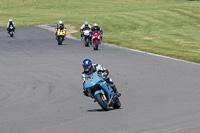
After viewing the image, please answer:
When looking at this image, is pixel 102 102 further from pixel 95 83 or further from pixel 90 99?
pixel 90 99

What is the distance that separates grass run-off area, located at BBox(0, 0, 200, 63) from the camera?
31641 millimetres

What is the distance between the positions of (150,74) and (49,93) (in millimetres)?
4991

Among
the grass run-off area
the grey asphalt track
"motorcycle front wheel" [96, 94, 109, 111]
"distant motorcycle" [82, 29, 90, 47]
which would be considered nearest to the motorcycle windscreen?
"motorcycle front wheel" [96, 94, 109, 111]

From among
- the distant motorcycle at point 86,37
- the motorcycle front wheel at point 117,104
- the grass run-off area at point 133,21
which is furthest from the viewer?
the grass run-off area at point 133,21

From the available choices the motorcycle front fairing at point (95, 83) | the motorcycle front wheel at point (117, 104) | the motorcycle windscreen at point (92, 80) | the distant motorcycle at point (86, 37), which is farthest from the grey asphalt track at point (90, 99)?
the distant motorcycle at point (86, 37)

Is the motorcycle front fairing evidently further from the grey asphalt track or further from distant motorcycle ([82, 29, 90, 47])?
distant motorcycle ([82, 29, 90, 47])

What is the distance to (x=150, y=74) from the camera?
18312 millimetres

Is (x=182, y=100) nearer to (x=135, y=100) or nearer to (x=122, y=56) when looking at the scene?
(x=135, y=100)

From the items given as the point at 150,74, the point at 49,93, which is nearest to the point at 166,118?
the point at 49,93

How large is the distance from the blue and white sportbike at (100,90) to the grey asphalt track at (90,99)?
0.26 metres

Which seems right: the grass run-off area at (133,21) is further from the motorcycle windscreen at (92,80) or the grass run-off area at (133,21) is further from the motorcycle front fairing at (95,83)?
the motorcycle windscreen at (92,80)

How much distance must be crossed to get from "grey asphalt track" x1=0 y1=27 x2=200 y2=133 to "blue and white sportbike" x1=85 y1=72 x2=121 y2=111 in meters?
0.26

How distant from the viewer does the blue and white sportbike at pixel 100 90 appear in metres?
11.2

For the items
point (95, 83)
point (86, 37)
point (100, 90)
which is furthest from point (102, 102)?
point (86, 37)
